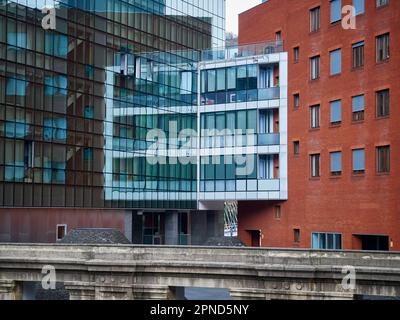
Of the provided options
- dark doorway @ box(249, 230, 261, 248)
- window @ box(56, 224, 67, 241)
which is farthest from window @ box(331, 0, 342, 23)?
window @ box(56, 224, 67, 241)

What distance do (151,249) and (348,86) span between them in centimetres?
2164

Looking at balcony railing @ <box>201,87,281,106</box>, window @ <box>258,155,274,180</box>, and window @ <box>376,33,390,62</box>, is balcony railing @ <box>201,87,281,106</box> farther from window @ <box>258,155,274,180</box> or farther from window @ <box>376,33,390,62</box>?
window @ <box>376,33,390,62</box>

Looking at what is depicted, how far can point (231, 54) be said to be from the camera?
214ft

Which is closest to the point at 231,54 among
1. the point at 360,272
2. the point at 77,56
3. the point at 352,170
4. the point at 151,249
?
the point at 77,56

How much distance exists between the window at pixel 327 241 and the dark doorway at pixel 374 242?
1.91 metres

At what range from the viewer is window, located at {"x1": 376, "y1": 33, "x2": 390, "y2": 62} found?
50.4m

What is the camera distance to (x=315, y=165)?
57156 mm

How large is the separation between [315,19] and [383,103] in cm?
1019

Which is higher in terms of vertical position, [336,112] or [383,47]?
[383,47]

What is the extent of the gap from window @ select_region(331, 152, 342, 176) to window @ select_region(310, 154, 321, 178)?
1.55 metres

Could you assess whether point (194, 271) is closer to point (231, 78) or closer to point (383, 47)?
point (383, 47)

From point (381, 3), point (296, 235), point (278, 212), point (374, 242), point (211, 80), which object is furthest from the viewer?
point (211, 80)

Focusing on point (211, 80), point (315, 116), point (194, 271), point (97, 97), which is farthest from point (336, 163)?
point (97, 97)
